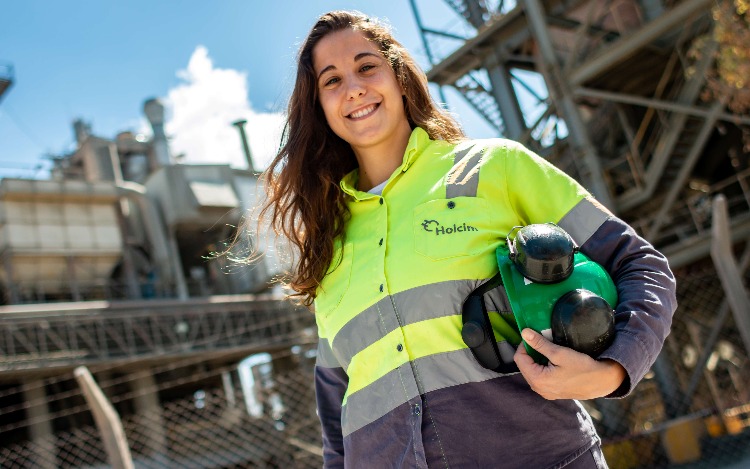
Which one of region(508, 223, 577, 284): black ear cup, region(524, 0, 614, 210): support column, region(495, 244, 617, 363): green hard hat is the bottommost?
region(495, 244, 617, 363): green hard hat

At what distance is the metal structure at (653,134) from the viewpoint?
12859 millimetres

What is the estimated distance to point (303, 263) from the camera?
2301 mm

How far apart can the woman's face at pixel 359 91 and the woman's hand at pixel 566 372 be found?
0.91 m

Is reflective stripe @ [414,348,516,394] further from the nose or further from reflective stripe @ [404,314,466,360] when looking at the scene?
the nose

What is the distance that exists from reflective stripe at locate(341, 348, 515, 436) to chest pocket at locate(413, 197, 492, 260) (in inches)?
9.5

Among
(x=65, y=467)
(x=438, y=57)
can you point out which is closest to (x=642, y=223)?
(x=438, y=57)

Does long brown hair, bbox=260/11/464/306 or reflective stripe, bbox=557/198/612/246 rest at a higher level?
long brown hair, bbox=260/11/464/306

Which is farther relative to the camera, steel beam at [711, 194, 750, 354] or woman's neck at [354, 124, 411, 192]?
steel beam at [711, 194, 750, 354]

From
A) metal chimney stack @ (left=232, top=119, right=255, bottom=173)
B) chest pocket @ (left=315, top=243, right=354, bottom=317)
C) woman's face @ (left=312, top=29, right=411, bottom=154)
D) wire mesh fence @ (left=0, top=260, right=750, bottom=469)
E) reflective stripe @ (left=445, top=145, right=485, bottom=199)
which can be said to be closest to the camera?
reflective stripe @ (left=445, top=145, right=485, bottom=199)

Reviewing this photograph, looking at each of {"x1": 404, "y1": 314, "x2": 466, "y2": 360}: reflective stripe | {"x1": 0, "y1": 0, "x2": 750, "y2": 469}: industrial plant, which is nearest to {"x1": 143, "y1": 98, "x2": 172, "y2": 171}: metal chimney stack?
{"x1": 0, "y1": 0, "x2": 750, "y2": 469}: industrial plant

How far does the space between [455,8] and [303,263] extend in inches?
728

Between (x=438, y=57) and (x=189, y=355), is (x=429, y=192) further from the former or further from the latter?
(x=189, y=355)

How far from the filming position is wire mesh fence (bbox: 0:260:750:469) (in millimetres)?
10859

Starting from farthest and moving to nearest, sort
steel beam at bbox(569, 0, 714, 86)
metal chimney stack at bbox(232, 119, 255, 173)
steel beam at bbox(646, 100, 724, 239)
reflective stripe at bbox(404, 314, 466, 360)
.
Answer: metal chimney stack at bbox(232, 119, 255, 173) < steel beam at bbox(646, 100, 724, 239) < steel beam at bbox(569, 0, 714, 86) < reflective stripe at bbox(404, 314, 466, 360)
